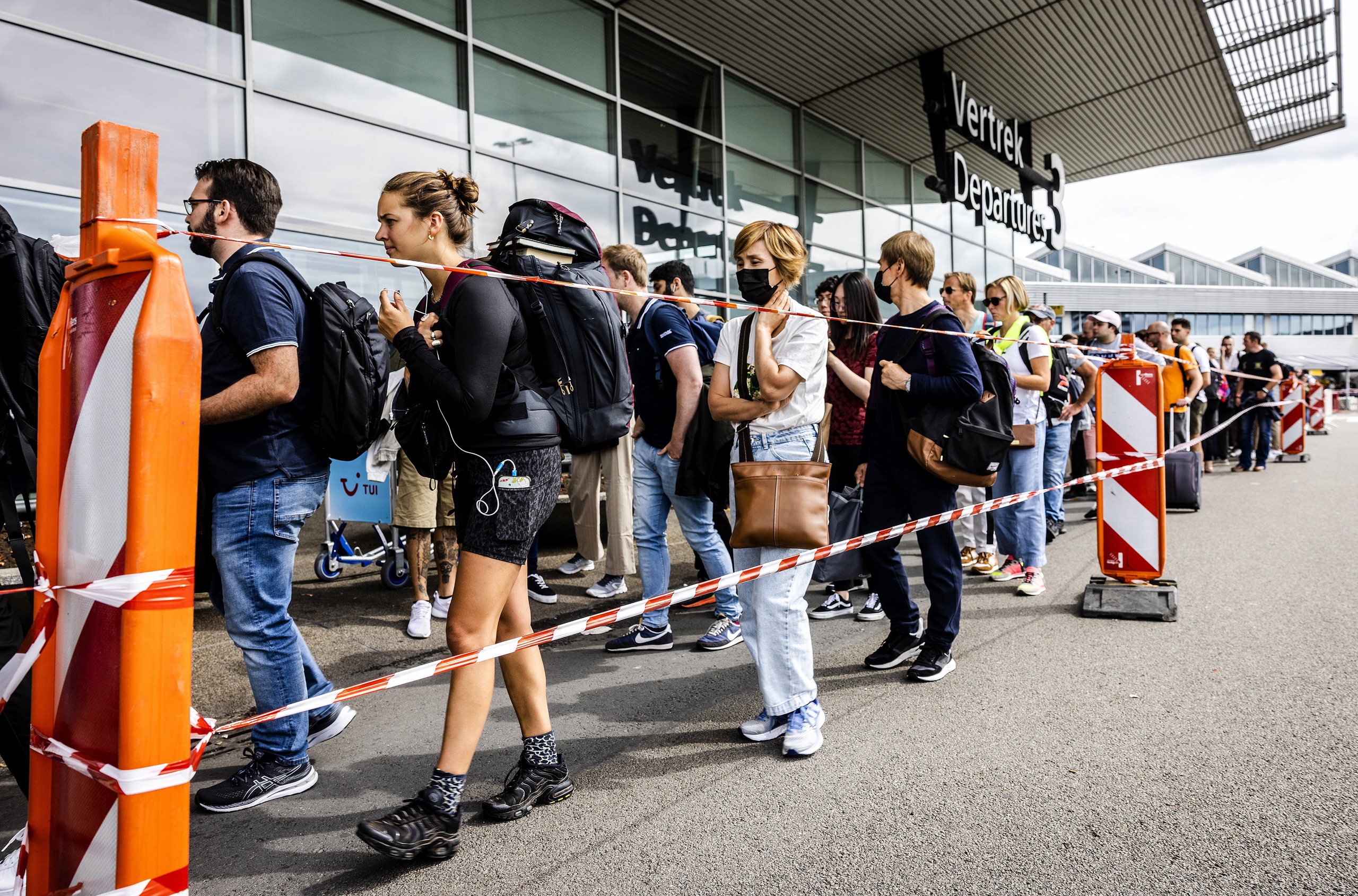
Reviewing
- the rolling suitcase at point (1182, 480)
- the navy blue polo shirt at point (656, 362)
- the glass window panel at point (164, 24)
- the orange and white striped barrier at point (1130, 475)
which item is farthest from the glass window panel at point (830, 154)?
the navy blue polo shirt at point (656, 362)

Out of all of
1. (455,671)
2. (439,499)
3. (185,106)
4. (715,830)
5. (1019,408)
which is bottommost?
(715,830)

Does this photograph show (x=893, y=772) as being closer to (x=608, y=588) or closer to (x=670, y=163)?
(x=608, y=588)

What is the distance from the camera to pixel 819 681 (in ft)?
13.4

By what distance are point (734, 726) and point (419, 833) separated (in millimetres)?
1391

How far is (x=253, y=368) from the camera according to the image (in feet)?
9.12

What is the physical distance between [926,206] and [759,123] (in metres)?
5.45

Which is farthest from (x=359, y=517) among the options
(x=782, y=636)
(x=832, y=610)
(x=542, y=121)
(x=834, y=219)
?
(x=834, y=219)

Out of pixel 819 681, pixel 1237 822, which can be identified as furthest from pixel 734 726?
pixel 1237 822

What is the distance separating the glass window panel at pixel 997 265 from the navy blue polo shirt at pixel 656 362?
1547 centimetres

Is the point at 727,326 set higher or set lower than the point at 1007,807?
higher

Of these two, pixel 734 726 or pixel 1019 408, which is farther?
pixel 1019 408

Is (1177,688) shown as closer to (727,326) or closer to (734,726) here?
(734,726)

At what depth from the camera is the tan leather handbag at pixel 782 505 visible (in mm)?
3230

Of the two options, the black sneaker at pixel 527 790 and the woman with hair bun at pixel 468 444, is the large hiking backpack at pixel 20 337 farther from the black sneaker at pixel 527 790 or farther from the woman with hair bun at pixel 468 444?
the black sneaker at pixel 527 790
